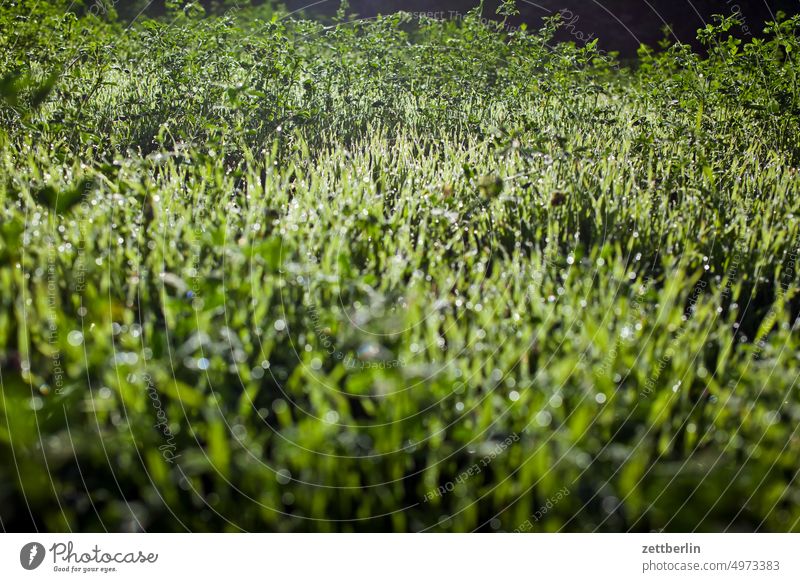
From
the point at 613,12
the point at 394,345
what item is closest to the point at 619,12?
the point at 613,12

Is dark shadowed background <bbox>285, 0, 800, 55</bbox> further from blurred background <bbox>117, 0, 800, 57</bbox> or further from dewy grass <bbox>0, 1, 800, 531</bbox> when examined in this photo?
dewy grass <bbox>0, 1, 800, 531</bbox>
